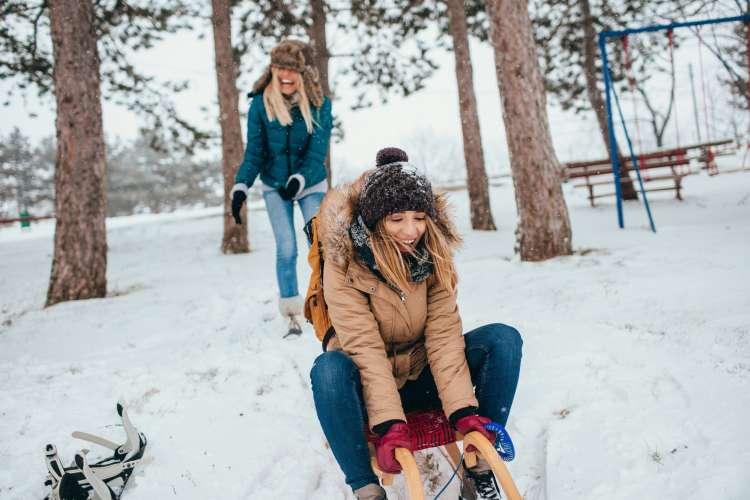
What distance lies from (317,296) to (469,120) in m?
6.46

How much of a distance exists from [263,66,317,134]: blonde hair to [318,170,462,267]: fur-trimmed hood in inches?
57.9

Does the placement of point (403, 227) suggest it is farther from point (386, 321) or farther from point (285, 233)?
point (285, 233)

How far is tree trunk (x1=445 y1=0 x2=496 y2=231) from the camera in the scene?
24.7 ft

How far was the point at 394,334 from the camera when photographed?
1.81 m

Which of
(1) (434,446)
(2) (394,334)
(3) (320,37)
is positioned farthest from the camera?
(3) (320,37)

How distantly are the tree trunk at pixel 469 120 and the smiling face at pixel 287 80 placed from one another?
16.2ft

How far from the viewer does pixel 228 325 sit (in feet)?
12.3

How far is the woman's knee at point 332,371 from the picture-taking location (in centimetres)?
156

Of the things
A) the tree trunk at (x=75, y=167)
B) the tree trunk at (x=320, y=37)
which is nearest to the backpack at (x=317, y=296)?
the tree trunk at (x=75, y=167)

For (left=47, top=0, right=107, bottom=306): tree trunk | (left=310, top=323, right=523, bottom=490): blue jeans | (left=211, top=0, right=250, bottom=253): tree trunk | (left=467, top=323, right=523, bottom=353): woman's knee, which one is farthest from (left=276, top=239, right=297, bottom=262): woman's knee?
(left=211, top=0, right=250, bottom=253): tree trunk

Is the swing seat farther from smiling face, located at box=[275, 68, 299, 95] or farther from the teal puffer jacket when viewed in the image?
smiling face, located at box=[275, 68, 299, 95]

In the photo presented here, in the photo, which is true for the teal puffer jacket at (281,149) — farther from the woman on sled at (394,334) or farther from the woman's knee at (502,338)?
the woman's knee at (502,338)

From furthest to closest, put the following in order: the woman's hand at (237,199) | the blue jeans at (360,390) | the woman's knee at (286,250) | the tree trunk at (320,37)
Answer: the tree trunk at (320,37) < the woman's knee at (286,250) < the woman's hand at (237,199) < the blue jeans at (360,390)

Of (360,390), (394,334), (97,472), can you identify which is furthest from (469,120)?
(97,472)
